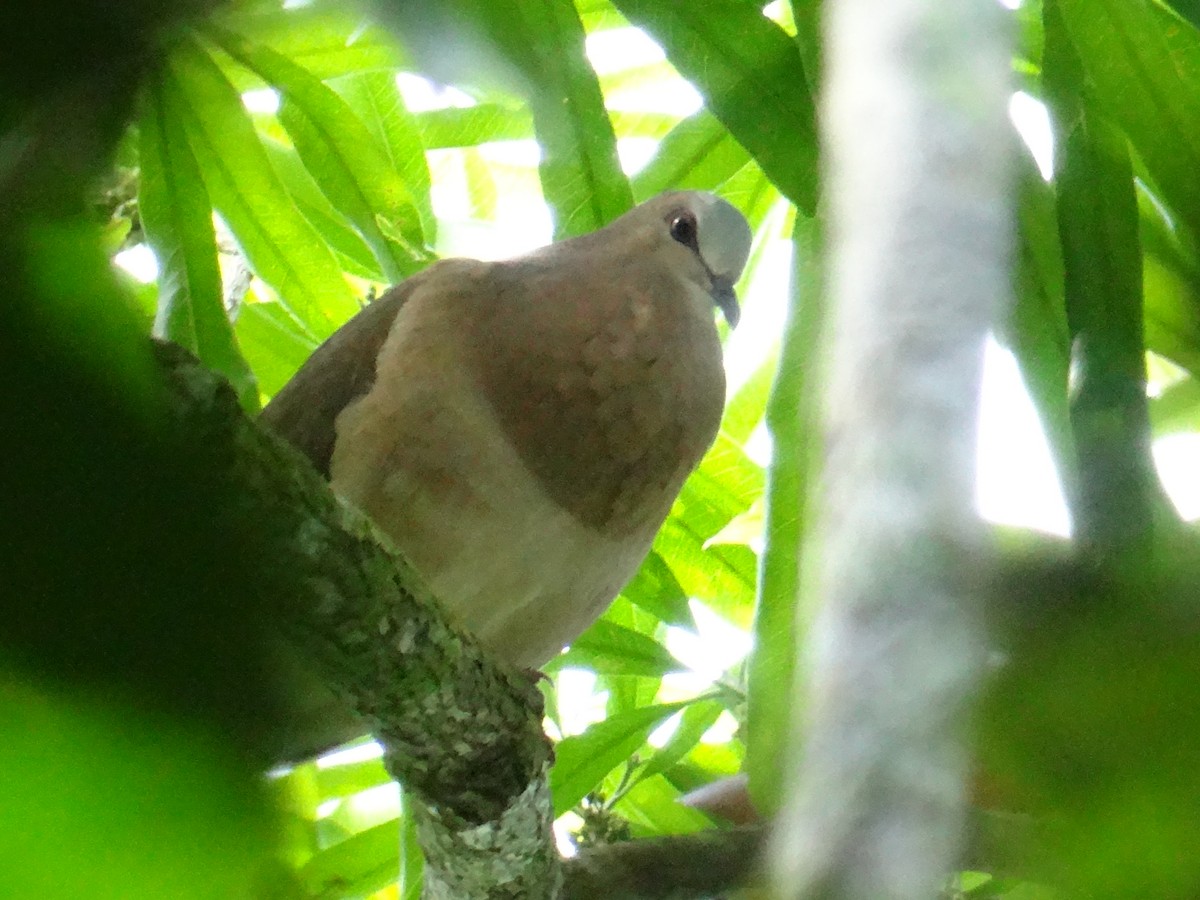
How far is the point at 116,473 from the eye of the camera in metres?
0.13

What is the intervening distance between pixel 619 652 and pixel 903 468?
1.25 meters

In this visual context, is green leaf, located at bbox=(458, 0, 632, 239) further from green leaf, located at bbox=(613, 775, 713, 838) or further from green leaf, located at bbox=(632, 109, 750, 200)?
green leaf, located at bbox=(613, 775, 713, 838)

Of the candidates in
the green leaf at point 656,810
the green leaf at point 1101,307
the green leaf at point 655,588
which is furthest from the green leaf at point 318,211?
the green leaf at point 1101,307

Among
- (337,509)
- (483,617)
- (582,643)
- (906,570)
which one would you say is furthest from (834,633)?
(582,643)


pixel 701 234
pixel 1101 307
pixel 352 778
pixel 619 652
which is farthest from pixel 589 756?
pixel 1101 307

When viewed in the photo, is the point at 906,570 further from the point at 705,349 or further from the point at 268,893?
the point at 705,349

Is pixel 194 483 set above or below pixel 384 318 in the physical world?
below

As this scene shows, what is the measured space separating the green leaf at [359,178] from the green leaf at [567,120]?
0.14m

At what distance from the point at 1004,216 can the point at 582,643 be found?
49.0 inches

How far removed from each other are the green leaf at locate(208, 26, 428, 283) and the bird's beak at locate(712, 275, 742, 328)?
0.28m

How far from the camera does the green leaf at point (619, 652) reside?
1.32 meters

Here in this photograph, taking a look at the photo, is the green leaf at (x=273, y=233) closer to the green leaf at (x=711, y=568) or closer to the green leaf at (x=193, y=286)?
the green leaf at (x=193, y=286)

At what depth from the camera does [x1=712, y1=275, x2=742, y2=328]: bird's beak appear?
1173 millimetres

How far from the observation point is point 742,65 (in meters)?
0.79
